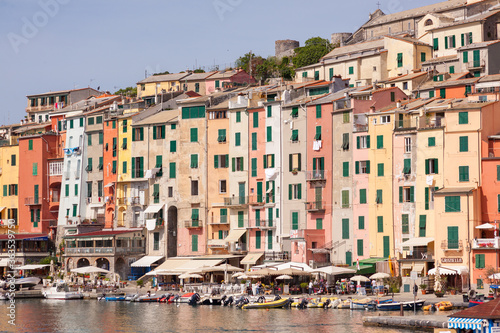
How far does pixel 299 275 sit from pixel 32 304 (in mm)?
22062

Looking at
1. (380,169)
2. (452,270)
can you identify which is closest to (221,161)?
(380,169)

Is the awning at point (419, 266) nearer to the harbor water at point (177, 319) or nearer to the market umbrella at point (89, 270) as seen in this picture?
the harbor water at point (177, 319)

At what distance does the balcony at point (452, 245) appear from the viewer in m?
75.7

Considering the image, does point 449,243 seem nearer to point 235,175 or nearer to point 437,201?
point 437,201

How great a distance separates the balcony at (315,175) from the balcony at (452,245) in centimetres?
1438

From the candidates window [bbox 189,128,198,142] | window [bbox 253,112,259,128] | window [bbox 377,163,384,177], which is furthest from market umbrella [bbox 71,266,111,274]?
window [bbox 377,163,384,177]

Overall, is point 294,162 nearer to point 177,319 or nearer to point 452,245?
point 452,245

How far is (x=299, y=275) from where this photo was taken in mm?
84625

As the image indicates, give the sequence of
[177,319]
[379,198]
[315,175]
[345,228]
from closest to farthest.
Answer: [177,319], [379,198], [345,228], [315,175]

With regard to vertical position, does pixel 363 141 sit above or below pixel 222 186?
above

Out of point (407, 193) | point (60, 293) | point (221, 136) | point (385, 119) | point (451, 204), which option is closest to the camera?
point (451, 204)

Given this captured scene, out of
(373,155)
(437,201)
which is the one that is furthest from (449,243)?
(373,155)

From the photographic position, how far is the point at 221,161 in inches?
3787

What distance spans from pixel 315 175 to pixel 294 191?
279 cm
